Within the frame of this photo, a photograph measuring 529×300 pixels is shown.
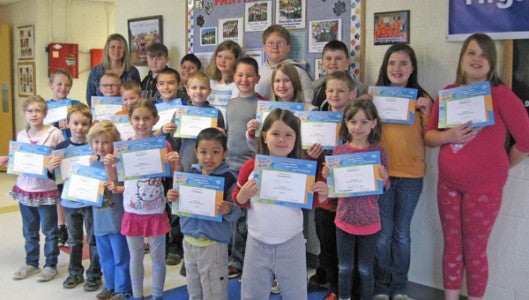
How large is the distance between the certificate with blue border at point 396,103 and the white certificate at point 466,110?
0.68 ft

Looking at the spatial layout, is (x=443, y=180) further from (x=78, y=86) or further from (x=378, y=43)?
(x=78, y=86)

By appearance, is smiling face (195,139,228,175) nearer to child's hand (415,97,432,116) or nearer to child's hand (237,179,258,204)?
child's hand (237,179,258,204)

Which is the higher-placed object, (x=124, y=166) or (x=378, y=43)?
(x=378, y=43)

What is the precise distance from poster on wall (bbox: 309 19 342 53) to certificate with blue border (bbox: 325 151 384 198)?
127cm

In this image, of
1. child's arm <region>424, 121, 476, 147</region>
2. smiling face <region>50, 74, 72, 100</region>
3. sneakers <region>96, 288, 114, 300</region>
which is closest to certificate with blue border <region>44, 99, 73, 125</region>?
smiling face <region>50, 74, 72, 100</region>

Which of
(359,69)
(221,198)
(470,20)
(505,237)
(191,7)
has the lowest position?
(505,237)

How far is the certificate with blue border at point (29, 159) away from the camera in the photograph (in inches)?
128

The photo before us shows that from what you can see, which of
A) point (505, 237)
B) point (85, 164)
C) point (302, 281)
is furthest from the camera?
point (85, 164)

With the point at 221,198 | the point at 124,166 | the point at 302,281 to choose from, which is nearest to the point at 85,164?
the point at 124,166

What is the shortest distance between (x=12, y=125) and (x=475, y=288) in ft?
24.2

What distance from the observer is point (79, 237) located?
3.34 m

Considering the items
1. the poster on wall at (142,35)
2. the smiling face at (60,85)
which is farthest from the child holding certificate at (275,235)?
the poster on wall at (142,35)

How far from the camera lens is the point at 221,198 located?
2.51 m

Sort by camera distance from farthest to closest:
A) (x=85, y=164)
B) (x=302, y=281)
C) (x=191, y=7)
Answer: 1. (x=191, y=7)
2. (x=85, y=164)
3. (x=302, y=281)
